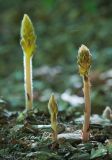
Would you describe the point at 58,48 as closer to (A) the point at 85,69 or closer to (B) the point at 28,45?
(B) the point at 28,45

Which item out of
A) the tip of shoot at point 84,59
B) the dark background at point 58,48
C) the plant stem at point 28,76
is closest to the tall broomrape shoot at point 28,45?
the plant stem at point 28,76

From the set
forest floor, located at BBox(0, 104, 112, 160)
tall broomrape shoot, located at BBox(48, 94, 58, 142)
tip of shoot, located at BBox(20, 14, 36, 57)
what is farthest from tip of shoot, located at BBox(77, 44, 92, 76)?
tip of shoot, located at BBox(20, 14, 36, 57)

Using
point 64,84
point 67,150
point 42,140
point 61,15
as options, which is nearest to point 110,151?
point 67,150

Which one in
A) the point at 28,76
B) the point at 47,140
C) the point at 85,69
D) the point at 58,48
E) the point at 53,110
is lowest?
the point at 47,140

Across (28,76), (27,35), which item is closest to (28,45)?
(27,35)

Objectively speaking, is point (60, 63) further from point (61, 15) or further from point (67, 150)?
point (67, 150)

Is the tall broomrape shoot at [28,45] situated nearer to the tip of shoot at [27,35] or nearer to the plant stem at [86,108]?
the tip of shoot at [27,35]

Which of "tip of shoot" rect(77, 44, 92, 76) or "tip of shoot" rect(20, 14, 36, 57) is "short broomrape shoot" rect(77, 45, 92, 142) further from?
"tip of shoot" rect(20, 14, 36, 57)
